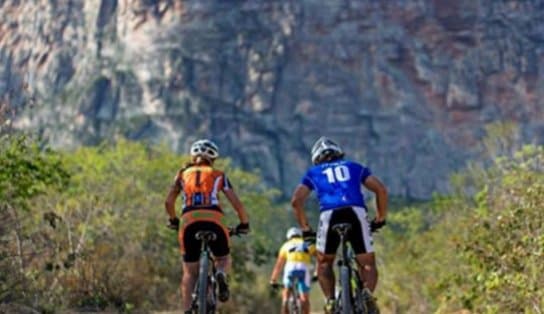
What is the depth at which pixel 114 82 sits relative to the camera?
109 m

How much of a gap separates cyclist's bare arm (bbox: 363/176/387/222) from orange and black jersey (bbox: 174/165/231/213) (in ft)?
4.49

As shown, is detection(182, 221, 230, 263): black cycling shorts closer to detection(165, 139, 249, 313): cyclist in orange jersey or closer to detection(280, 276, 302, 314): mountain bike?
detection(165, 139, 249, 313): cyclist in orange jersey

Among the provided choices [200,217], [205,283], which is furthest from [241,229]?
[205,283]

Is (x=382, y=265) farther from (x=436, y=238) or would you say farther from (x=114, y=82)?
(x=114, y=82)

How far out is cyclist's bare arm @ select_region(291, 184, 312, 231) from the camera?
8.75 m

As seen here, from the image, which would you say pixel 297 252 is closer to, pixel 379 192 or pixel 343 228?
pixel 379 192

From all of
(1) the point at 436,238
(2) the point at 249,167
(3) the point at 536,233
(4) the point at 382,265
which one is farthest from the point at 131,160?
(2) the point at 249,167

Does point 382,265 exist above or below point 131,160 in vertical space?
below

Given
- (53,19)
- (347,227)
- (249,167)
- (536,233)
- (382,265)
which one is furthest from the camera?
(53,19)

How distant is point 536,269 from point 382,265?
25.8m

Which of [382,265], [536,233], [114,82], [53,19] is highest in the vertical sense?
[53,19]

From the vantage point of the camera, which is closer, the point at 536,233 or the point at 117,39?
the point at 536,233

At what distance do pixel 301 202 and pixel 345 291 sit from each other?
1182 millimetres

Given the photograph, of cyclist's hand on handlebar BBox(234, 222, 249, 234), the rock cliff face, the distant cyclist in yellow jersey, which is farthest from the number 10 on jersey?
the rock cliff face
